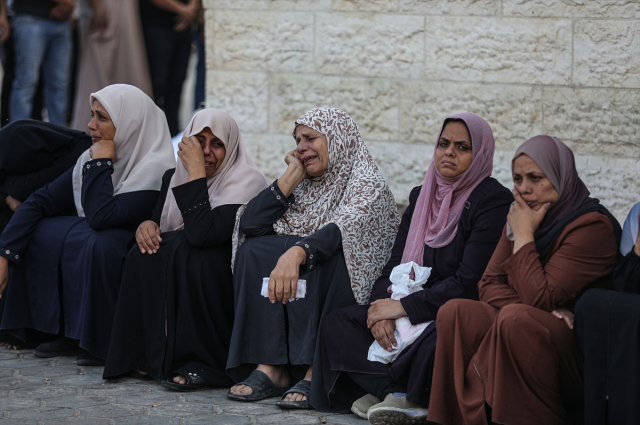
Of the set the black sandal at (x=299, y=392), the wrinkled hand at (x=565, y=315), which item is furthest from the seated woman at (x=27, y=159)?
the wrinkled hand at (x=565, y=315)

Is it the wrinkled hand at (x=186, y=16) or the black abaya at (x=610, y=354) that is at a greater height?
the wrinkled hand at (x=186, y=16)

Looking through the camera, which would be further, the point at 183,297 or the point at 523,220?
the point at 183,297

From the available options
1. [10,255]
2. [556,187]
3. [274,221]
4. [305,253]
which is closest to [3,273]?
[10,255]

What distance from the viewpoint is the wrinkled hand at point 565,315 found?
10.7 feet

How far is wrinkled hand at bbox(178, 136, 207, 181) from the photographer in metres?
4.41

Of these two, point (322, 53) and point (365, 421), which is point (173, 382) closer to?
point (365, 421)

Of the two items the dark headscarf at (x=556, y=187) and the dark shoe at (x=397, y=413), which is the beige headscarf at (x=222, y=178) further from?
the dark headscarf at (x=556, y=187)

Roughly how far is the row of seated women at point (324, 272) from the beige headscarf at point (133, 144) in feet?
0.03

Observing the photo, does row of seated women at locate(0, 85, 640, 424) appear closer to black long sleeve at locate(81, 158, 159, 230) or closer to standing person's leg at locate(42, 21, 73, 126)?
black long sleeve at locate(81, 158, 159, 230)

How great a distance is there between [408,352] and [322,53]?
317 centimetres

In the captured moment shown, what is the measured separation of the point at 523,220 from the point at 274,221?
1412 mm

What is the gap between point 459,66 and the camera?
233 inches

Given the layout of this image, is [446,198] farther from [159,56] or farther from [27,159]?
[159,56]

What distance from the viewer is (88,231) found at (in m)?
Answer: 4.73
